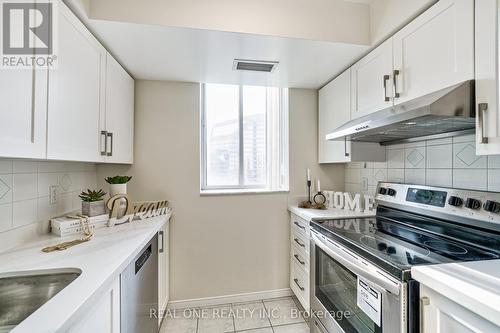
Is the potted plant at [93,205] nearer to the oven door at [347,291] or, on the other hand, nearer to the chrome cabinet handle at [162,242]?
the chrome cabinet handle at [162,242]

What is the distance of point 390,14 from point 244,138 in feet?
5.13

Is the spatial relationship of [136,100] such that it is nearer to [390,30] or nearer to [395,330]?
[390,30]

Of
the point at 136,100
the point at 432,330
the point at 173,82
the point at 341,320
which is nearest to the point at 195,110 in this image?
the point at 173,82

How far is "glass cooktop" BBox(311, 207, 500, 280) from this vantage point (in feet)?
3.15

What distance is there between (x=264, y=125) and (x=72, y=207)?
1845 millimetres

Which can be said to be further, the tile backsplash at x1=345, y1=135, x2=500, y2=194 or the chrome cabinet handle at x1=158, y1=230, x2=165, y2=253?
the chrome cabinet handle at x1=158, y1=230, x2=165, y2=253

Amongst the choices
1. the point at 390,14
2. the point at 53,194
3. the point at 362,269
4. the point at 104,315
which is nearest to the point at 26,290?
the point at 104,315

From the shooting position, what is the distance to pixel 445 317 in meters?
0.75

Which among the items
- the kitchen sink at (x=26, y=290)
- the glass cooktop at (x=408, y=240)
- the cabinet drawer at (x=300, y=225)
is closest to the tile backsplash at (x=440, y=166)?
the glass cooktop at (x=408, y=240)

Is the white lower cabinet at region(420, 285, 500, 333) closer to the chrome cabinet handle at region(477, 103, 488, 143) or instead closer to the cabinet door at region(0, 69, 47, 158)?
the chrome cabinet handle at region(477, 103, 488, 143)

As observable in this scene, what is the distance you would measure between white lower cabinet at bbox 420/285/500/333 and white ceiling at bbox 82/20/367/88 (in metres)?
1.45

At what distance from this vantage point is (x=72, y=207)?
166cm

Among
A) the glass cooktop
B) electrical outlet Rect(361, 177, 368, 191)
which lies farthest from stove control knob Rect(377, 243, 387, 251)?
electrical outlet Rect(361, 177, 368, 191)

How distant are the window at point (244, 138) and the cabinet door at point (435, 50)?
3.85 ft
